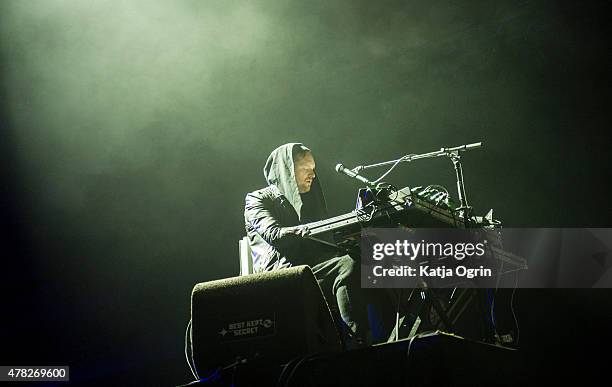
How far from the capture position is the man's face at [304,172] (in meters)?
2.75

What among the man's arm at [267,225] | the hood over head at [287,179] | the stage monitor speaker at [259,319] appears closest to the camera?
the stage monitor speaker at [259,319]

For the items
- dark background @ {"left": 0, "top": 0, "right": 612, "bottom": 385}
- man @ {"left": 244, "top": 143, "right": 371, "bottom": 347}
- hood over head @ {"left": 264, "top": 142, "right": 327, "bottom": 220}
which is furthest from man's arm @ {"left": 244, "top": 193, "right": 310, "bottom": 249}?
dark background @ {"left": 0, "top": 0, "right": 612, "bottom": 385}

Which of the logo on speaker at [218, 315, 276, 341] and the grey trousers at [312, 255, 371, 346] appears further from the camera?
the grey trousers at [312, 255, 371, 346]

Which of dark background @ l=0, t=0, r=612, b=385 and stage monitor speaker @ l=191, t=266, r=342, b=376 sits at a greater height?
dark background @ l=0, t=0, r=612, b=385

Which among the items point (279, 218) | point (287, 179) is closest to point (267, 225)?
point (279, 218)

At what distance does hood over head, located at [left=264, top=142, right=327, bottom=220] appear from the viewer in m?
2.68

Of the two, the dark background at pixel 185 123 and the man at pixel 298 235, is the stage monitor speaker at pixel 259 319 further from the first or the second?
the dark background at pixel 185 123

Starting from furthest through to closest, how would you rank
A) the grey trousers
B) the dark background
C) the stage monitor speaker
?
the dark background
the grey trousers
the stage monitor speaker

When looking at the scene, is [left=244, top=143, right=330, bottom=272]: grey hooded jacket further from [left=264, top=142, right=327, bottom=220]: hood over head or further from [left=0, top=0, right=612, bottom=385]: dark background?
[left=0, top=0, right=612, bottom=385]: dark background

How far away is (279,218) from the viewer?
2633 millimetres

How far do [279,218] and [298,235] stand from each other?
0.44 metres

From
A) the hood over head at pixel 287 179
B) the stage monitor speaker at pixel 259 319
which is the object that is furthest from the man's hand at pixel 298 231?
the stage monitor speaker at pixel 259 319

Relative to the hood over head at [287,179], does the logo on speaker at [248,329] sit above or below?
below

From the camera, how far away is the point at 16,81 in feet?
12.1
